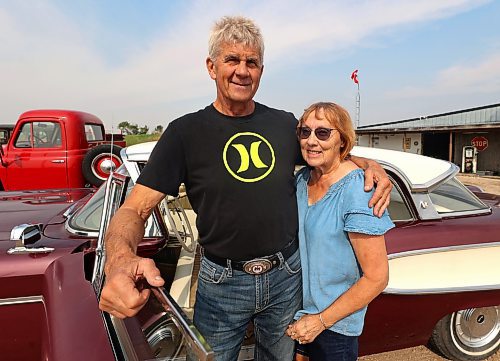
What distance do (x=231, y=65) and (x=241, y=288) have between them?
2.89 ft

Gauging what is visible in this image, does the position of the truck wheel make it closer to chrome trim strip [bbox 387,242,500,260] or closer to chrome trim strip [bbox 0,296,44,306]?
chrome trim strip [bbox 0,296,44,306]

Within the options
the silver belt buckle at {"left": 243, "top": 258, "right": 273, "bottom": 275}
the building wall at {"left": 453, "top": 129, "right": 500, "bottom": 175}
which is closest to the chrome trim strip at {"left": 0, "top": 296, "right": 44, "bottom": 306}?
the silver belt buckle at {"left": 243, "top": 258, "right": 273, "bottom": 275}

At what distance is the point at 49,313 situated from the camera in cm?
161

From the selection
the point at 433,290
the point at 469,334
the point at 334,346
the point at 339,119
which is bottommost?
the point at 469,334

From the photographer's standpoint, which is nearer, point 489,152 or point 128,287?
point 128,287

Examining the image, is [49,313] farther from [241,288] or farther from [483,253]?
[483,253]

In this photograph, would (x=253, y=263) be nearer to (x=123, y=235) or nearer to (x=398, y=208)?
(x=123, y=235)

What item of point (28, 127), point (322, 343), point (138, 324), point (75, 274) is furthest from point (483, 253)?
point (28, 127)

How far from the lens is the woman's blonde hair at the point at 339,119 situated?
157 centimetres

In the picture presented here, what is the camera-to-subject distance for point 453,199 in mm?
2783

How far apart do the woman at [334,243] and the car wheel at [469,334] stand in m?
1.54

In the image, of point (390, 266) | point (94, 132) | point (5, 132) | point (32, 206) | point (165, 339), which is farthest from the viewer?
point (5, 132)

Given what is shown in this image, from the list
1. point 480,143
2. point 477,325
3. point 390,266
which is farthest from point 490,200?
point 480,143

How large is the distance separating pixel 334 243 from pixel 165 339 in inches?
27.5
